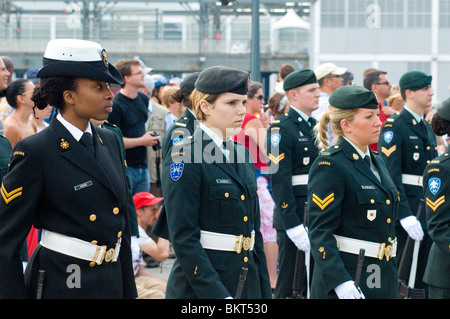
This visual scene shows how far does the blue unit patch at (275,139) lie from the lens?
6562 mm

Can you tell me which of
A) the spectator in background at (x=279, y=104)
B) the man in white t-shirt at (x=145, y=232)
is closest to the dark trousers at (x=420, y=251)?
the spectator in background at (x=279, y=104)

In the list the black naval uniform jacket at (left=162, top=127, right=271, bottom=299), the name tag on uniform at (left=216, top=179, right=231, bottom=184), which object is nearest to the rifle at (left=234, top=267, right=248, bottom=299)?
the black naval uniform jacket at (left=162, top=127, right=271, bottom=299)

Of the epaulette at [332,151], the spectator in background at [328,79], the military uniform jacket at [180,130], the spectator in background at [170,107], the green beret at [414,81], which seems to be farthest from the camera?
the spectator in background at [170,107]

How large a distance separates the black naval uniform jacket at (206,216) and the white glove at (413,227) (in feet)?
9.79

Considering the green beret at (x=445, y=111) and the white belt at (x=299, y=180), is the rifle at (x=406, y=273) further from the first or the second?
the green beret at (x=445, y=111)

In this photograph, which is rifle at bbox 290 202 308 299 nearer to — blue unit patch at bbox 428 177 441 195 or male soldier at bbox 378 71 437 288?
male soldier at bbox 378 71 437 288

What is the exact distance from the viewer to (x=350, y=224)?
444cm

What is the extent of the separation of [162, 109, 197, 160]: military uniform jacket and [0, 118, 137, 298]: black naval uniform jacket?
8.69ft

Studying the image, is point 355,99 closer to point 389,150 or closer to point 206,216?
Answer: point 206,216

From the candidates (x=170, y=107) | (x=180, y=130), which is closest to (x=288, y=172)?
(x=180, y=130)

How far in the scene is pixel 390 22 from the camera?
154 ft

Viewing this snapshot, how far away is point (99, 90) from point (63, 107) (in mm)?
167

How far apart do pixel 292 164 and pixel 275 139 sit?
25 centimetres
